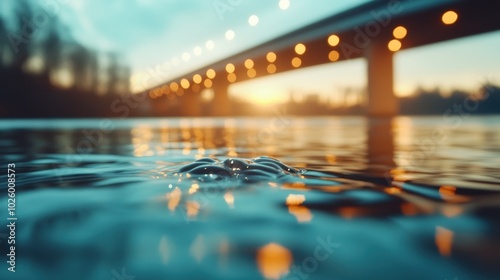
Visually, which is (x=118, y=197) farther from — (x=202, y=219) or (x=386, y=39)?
(x=386, y=39)

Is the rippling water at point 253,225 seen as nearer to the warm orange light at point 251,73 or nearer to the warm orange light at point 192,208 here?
the warm orange light at point 192,208

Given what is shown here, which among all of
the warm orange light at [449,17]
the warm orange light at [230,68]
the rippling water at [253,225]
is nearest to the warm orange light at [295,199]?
the rippling water at [253,225]

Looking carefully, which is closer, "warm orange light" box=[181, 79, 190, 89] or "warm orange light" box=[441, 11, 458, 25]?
"warm orange light" box=[441, 11, 458, 25]

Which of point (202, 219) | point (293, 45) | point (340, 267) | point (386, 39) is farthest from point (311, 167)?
point (293, 45)

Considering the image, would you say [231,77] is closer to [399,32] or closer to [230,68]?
[230,68]

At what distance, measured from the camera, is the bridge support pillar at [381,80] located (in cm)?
3119

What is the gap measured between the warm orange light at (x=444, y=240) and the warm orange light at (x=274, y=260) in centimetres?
86

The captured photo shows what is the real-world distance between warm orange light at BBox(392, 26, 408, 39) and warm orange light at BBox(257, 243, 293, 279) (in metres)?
28.4

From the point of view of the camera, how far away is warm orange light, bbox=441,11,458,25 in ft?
78.8

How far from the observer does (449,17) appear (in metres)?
24.5

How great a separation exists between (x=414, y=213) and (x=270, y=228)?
121 cm

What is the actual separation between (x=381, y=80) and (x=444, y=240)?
30.6 metres

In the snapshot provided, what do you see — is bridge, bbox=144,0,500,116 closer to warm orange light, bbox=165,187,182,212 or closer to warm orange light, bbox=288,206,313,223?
warm orange light, bbox=165,187,182,212

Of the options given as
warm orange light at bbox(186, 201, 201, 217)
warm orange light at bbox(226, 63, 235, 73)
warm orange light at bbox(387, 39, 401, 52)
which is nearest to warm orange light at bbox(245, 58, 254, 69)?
warm orange light at bbox(226, 63, 235, 73)
